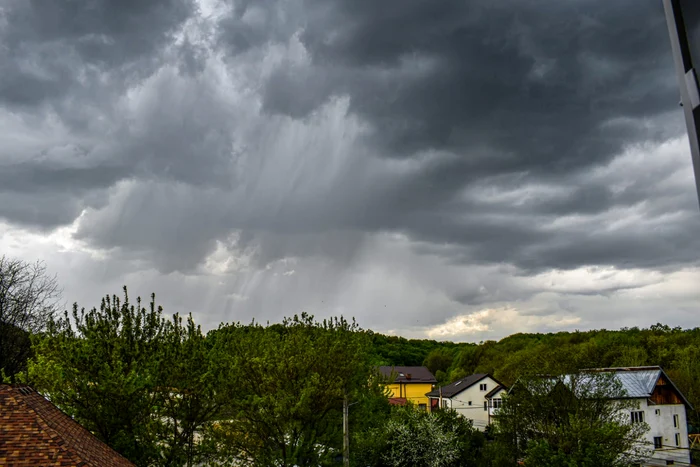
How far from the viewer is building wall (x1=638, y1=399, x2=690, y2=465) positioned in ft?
174

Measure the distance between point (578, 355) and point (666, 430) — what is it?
11108 mm

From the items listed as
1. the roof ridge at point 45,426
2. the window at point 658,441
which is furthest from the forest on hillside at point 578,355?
the roof ridge at point 45,426

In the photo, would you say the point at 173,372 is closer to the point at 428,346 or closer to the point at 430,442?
the point at 430,442

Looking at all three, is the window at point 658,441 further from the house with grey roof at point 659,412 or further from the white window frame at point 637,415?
the white window frame at point 637,415

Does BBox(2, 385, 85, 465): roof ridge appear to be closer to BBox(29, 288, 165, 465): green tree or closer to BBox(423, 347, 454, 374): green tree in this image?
BBox(29, 288, 165, 465): green tree

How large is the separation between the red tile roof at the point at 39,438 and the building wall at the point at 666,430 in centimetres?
5078

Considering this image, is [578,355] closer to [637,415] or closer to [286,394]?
[637,415]

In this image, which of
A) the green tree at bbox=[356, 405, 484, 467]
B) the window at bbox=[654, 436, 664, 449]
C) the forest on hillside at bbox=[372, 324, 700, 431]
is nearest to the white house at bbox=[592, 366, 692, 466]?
the window at bbox=[654, 436, 664, 449]

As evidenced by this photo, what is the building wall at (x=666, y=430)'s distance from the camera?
52938 mm

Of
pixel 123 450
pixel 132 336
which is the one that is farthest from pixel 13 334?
pixel 123 450

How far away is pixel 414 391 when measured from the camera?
9825cm

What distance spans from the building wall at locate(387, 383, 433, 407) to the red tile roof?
82597 mm

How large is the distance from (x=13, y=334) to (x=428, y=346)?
126075 mm

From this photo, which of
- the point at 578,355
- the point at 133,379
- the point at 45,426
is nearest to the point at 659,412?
the point at 578,355
